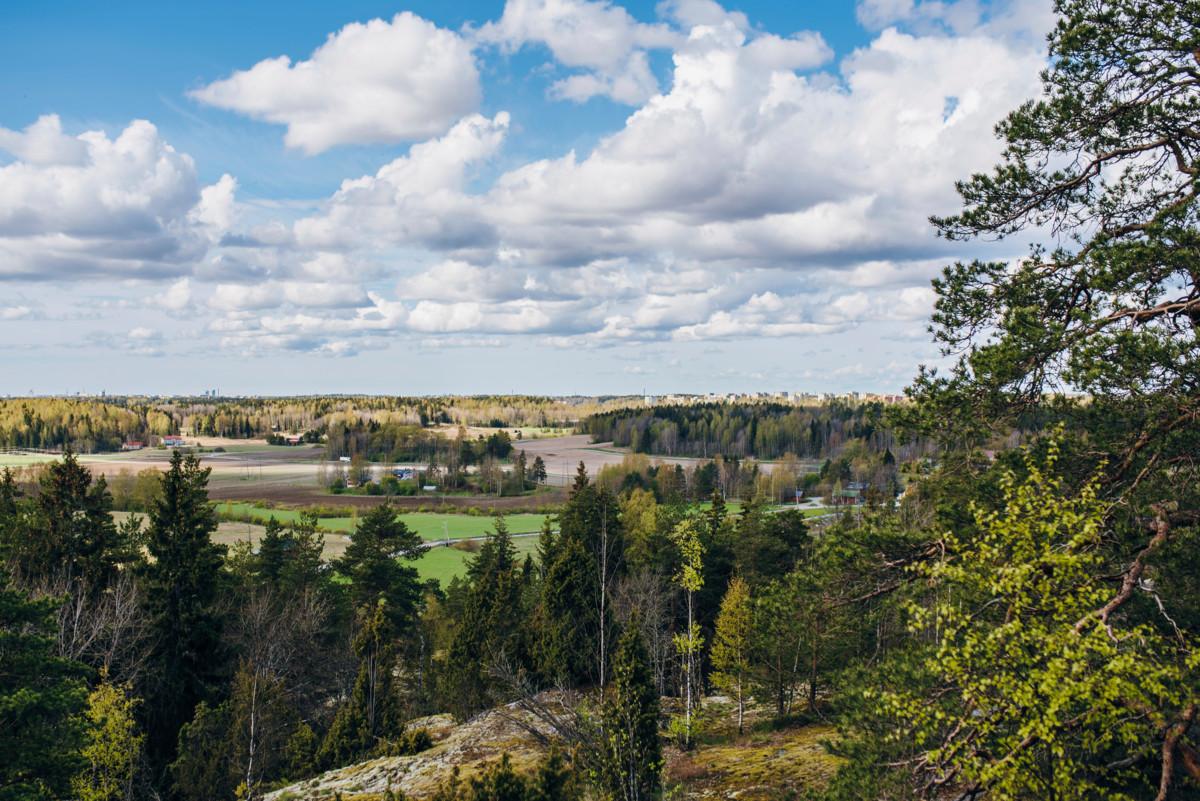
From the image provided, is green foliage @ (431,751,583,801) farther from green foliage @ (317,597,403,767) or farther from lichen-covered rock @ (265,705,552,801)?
green foliage @ (317,597,403,767)

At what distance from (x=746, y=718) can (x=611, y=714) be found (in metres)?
16.0

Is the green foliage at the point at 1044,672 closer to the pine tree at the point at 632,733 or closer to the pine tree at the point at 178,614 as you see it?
the pine tree at the point at 632,733

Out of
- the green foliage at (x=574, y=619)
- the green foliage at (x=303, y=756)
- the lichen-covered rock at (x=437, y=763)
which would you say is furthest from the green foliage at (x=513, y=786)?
the green foliage at (x=574, y=619)

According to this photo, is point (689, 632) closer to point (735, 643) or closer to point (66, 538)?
point (735, 643)

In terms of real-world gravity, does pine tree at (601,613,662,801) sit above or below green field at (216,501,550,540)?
above

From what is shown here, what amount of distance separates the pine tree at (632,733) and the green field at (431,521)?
228 ft

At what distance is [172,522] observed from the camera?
1118 inches

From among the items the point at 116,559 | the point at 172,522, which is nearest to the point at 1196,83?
the point at 172,522

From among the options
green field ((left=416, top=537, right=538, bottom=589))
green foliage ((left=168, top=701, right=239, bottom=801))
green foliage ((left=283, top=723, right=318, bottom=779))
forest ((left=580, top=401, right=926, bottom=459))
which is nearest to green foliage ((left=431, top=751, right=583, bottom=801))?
green foliage ((left=168, top=701, right=239, bottom=801))

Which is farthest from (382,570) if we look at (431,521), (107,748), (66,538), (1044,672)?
(431,521)

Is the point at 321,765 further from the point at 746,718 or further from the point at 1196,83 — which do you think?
the point at 1196,83

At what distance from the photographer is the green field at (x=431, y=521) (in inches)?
3524

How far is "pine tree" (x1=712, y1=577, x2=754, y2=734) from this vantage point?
2756 centimetres

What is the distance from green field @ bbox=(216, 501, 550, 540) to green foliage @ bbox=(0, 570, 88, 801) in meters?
70.2
